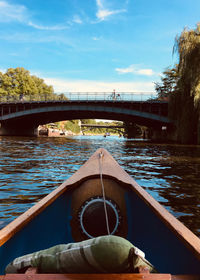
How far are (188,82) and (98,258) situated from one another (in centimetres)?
2044

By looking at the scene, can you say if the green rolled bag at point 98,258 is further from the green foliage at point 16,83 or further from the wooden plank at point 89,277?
the green foliage at point 16,83

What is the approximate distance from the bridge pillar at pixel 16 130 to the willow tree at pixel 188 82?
27.9 meters

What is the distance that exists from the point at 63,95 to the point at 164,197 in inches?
1138

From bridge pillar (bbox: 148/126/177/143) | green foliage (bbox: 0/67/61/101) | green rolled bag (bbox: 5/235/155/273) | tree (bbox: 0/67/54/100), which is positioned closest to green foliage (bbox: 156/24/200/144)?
bridge pillar (bbox: 148/126/177/143)

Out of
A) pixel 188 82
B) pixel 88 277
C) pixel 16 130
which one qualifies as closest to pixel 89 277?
pixel 88 277

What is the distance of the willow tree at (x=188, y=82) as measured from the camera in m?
18.4

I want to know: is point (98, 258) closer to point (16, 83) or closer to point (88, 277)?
point (88, 277)

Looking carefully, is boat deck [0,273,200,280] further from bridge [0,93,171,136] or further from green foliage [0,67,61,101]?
green foliage [0,67,61,101]

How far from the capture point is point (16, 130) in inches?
1661

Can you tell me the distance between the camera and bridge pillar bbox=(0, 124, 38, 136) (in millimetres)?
38737

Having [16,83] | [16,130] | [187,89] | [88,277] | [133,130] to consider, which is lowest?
[88,277]

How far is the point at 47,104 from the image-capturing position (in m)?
34.2

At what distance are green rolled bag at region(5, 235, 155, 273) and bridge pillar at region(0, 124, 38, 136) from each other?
131ft

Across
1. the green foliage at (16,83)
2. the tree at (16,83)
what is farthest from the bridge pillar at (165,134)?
the tree at (16,83)
